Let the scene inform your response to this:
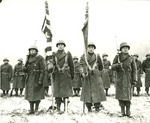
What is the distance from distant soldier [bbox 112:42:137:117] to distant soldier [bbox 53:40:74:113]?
149 centimetres

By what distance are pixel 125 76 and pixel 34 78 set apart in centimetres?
282

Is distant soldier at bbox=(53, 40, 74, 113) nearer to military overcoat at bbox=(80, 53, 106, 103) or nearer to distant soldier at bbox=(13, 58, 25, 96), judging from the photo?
military overcoat at bbox=(80, 53, 106, 103)

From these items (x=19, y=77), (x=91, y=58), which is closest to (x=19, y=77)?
(x=19, y=77)

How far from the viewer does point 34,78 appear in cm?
838

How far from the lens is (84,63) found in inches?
336

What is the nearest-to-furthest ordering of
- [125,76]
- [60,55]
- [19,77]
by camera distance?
1. [125,76]
2. [60,55]
3. [19,77]

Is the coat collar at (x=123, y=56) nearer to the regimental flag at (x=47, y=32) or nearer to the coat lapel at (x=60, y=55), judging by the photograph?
the coat lapel at (x=60, y=55)

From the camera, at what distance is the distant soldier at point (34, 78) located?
829 cm

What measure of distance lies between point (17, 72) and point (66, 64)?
797cm

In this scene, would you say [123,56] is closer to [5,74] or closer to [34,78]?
[34,78]

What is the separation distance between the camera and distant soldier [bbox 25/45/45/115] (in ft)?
27.2

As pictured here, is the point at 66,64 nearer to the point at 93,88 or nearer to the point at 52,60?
the point at 52,60

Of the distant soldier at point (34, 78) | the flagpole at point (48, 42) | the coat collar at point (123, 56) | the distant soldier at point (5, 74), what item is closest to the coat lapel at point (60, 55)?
the flagpole at point (48, 42)

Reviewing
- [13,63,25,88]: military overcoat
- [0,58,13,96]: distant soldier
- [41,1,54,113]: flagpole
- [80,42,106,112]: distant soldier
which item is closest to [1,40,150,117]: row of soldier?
[80,42,106,112]: distant soldier
